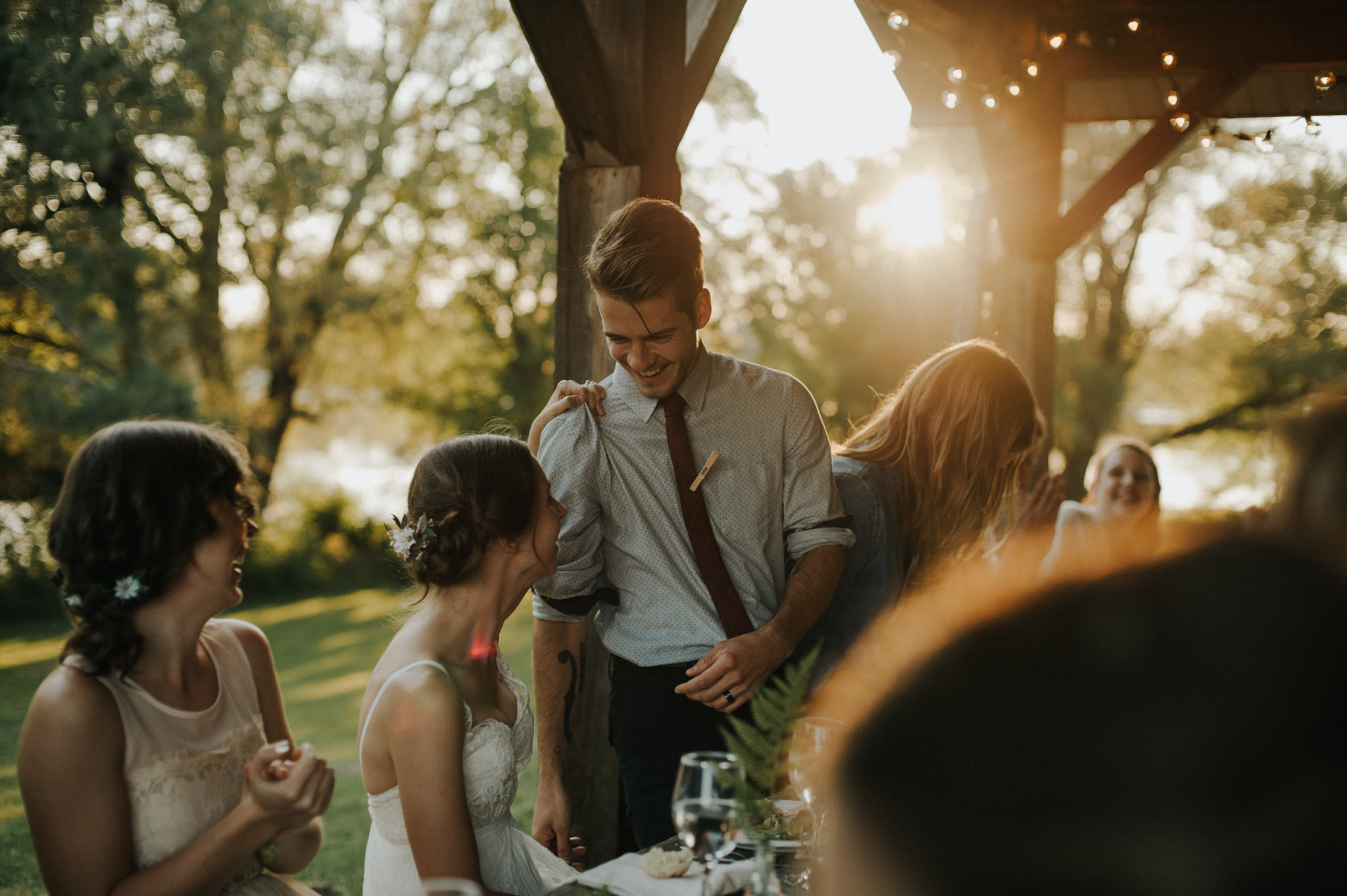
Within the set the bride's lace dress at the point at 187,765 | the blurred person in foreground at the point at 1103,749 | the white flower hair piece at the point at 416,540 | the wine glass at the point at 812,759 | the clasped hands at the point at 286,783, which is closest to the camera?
the blurred person in foreground at the point at 1103,749

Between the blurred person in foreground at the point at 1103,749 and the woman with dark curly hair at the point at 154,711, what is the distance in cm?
143

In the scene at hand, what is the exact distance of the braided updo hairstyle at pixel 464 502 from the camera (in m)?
1.90

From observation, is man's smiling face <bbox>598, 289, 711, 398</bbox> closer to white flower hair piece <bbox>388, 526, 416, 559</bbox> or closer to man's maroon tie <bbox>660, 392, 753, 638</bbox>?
man's maroon tie <bbox>660, 392, 753, 638</bbox>

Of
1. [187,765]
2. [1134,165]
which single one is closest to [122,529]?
[187,765]

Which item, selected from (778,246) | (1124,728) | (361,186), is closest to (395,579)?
(361,186)

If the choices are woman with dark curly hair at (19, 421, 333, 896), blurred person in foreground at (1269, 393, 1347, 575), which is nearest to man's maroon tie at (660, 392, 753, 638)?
woman with dark curly hair at (19, 421, 333, 896)

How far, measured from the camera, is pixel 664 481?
2.25 meters

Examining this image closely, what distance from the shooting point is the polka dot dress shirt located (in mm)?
2219

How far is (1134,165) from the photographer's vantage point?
187 inches

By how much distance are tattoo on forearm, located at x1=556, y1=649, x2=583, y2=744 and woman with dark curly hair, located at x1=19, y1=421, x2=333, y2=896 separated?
61 cm

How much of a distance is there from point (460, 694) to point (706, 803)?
0.65 m

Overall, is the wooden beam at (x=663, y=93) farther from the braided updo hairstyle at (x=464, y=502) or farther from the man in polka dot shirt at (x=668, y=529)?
the braided updo hairstyle at (x=464, y=502)

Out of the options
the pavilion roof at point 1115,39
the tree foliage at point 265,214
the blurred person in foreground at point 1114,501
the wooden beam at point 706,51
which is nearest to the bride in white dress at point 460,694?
the wooden beam at point 706,51

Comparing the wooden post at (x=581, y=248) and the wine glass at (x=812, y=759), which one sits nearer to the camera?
the wine glass at (x=812, y=759)
